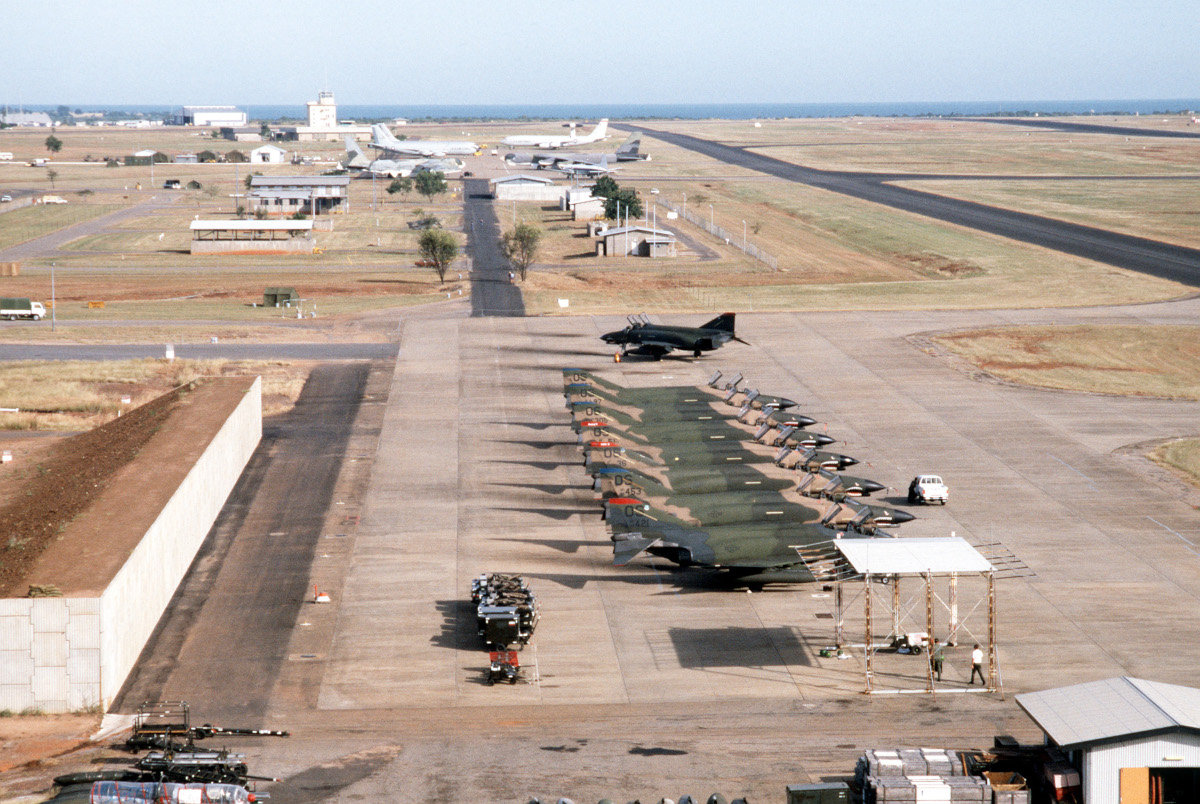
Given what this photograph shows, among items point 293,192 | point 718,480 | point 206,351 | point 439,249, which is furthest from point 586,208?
point 718,480

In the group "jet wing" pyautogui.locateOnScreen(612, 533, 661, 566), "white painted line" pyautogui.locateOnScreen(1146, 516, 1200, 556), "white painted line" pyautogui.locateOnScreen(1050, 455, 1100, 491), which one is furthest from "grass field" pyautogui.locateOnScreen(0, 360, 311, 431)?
"white painted line" pyautogui.locateOnScreen(1146, 516, 1200, 556)

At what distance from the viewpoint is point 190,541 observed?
167ft

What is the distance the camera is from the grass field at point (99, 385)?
76.1 meters

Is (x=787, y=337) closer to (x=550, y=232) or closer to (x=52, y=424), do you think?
(x=52, y=424)

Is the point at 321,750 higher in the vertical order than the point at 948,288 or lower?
lower

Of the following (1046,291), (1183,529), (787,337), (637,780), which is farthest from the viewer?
(1046,291)

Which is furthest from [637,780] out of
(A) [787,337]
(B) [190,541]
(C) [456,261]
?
(C) [456,261]

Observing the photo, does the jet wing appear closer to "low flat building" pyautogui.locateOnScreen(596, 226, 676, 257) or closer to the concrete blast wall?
the concrete blast wall

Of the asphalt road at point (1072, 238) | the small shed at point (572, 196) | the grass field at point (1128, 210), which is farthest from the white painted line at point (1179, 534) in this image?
the small shed at point (572, 196)

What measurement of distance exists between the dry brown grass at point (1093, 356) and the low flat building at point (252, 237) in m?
84.7

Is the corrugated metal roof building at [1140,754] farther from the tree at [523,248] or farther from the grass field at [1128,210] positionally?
the grass field at [1128,210]

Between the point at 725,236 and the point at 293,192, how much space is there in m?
68.3

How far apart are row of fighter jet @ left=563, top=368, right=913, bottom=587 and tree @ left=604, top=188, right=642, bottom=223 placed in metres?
93.0

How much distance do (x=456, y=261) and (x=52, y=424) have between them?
2782 inches
